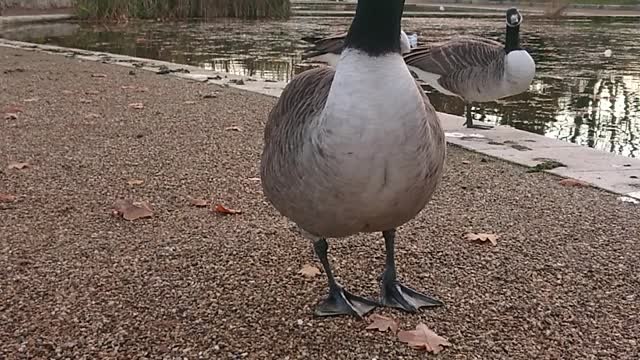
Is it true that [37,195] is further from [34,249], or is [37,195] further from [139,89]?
[139,89]

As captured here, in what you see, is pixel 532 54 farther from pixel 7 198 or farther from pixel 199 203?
pixel 7 198

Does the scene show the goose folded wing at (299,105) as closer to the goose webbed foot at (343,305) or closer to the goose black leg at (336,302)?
the goose black leg at (336,302)

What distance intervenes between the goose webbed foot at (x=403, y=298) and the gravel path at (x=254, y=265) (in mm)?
50

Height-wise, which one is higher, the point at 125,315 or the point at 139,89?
the point at 139,89

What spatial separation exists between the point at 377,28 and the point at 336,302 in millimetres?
1244

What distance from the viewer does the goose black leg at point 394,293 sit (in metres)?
2.99

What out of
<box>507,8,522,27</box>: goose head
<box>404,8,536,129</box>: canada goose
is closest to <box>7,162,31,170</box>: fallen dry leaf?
<box>404,8,536,129</box>: canada goose

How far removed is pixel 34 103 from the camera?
740 centimetres

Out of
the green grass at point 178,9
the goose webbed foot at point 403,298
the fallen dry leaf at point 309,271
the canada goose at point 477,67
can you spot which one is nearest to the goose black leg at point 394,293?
the goose webbed foot at point 403,298

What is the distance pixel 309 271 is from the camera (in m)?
3.37

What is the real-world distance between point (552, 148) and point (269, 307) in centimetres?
390

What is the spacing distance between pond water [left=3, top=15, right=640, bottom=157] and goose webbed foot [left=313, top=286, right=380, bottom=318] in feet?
13.8

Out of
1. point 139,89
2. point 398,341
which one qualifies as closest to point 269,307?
point 398,341

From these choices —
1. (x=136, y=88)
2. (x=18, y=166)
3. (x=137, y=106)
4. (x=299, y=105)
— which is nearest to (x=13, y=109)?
(x=137, y=106)
